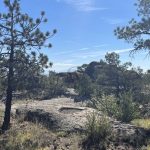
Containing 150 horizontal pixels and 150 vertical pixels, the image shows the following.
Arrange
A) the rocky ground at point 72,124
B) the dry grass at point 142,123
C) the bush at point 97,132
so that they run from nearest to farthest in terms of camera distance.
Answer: the bush at point 97,132, the rocky ground at point 72,124, the dry grass at point 142,123

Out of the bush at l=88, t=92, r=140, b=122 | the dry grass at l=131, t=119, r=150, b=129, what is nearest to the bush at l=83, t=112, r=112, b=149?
the dry grass at l=131, t=119, r=150, b=129

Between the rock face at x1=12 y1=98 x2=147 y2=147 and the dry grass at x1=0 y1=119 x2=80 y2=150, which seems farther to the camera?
the rock face at x1=12 y1=98 x2=147 y2=147

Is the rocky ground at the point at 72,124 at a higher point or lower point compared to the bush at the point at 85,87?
lower

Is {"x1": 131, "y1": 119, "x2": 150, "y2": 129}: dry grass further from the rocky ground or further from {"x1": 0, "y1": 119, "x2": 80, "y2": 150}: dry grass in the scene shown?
{"x1": 0, "y1": 119, "x2": 80, "y2": 150}: dry grass

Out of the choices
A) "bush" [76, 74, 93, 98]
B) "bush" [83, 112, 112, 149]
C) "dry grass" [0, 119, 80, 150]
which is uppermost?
"bush" [76, 74, 93, 98]

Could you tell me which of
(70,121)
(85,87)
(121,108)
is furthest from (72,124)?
(85,87)

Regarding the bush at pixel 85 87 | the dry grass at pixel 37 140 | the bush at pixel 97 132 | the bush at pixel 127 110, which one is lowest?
the dry grass at pixel 37 140

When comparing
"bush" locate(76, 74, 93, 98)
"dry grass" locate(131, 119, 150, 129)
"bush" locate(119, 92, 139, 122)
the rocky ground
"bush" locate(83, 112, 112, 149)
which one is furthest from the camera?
"bush" locate(76, 74, 93, 98)

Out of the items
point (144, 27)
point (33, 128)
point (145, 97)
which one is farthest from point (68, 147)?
point (145, 97)

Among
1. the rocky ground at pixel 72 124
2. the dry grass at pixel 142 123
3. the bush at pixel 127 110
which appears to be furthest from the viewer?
the bush at pixel 127 110

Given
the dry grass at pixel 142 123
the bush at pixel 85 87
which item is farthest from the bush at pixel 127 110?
the bush at pixel 85 87

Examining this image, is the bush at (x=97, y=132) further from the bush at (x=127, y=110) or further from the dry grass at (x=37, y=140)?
the bush at (x=127, y=110)

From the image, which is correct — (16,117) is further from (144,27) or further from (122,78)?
(122,78)

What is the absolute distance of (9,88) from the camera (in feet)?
57.5
